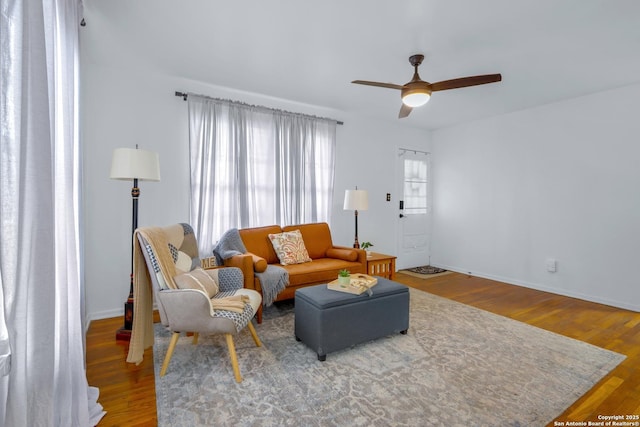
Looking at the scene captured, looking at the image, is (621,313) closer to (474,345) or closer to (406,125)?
(474,345)

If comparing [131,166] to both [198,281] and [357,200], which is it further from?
[357,200]

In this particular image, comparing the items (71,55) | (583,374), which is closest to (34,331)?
(71,55)

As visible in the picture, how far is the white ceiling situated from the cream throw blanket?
1680 millimetres

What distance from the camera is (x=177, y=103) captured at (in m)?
3.51

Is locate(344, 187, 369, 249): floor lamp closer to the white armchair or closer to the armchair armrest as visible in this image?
the white armchair

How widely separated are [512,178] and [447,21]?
3.21 metres

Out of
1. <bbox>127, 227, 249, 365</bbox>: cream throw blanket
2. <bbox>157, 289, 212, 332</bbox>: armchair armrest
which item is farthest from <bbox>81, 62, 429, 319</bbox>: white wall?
<bbox>157, 289, 212, 332</bbox>: armchair armrest

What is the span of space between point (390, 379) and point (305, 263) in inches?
71.5

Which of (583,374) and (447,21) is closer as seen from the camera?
(583,374)

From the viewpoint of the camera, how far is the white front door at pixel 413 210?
18.0 ft

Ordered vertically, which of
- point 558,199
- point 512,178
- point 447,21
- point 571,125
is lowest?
point 558,199

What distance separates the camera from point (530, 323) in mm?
3090

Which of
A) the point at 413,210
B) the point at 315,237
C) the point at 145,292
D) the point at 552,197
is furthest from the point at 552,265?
the point at 145,292

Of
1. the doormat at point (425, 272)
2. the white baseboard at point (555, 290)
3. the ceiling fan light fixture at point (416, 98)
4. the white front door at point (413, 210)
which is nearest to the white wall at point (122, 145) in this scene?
the ceiling fan light fixture at point (416, 98)
